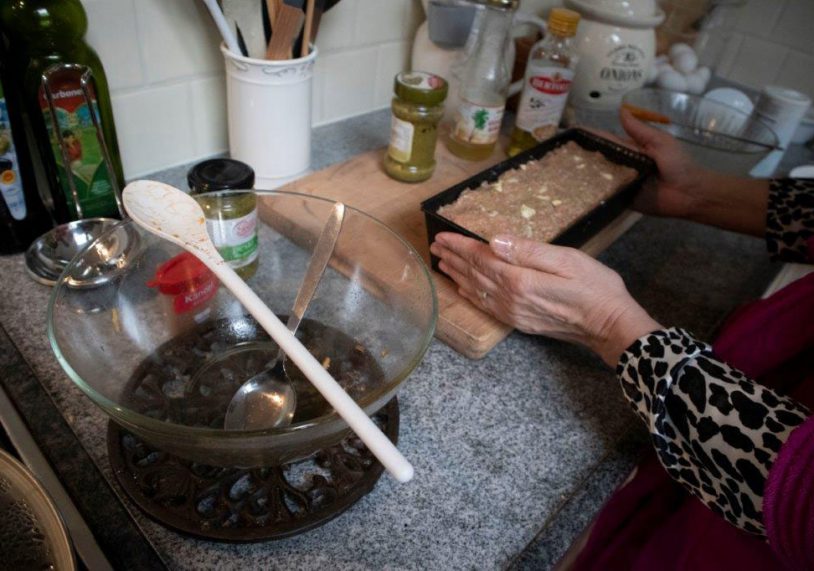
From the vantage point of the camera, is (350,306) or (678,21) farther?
(678,21)

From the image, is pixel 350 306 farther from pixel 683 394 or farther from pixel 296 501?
pixel 683 394

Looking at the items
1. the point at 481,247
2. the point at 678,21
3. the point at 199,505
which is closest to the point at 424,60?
the point at 481,247

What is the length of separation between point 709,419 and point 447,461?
23cm

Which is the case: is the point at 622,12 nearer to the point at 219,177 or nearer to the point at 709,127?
the point at 709,127

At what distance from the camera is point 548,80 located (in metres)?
0.95

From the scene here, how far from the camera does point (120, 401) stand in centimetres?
49

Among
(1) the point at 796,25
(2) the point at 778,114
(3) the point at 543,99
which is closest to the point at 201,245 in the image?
(3) the point at 543,99

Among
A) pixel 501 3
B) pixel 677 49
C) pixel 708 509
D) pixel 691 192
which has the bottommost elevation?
pixel 708 509

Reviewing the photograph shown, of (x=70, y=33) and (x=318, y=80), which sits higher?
(x=70, y=33)

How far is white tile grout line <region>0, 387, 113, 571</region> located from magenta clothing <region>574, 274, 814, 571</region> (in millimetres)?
524

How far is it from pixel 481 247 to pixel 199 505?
15.1 inches

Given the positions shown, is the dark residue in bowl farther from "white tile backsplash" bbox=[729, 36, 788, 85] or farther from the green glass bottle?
"white tile backsplash" bbox=[729, 36, 788, 85]

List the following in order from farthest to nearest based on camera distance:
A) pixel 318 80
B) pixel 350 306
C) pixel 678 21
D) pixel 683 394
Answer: pixel 678 21 → pixel 318 80 → pixel 350 306 → pixel 683 394

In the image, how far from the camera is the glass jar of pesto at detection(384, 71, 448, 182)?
823 millimetres
